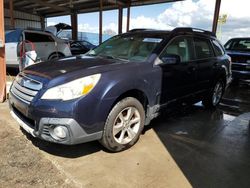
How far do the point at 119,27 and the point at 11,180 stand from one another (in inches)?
622

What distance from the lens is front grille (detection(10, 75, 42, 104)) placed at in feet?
9.91

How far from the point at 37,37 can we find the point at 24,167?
7.07 meters

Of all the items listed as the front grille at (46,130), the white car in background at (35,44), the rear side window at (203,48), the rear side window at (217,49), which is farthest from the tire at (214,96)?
the white car in background at (35,44)

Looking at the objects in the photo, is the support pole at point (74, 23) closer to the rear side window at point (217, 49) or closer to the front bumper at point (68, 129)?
the rear side window at point (217, 49)

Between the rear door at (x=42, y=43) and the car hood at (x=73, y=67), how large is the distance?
567cm

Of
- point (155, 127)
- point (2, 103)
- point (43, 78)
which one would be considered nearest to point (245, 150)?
point (155, 127)

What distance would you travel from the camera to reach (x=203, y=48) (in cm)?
508

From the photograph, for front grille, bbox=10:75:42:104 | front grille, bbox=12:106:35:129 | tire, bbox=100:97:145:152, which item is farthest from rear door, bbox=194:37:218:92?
front grille, bbox=12:106:35:129

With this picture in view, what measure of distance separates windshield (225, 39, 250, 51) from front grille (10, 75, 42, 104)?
327 inches

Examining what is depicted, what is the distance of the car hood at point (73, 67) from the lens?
3.05 m

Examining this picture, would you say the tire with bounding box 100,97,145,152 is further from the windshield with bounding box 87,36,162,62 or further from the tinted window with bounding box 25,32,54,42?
the tinted window with bounding box 25,32,54,42

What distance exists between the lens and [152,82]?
3.66 meters

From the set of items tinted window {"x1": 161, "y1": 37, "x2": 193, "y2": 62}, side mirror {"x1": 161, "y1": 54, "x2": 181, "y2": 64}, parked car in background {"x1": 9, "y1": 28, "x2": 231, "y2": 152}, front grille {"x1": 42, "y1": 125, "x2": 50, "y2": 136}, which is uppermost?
tinted window {"x1": 161, "y1": 37, "x2": 193, "y2": 62}

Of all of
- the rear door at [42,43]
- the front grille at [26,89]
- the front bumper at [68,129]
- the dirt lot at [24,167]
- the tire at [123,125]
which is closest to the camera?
the dirt lot at [24,167]
